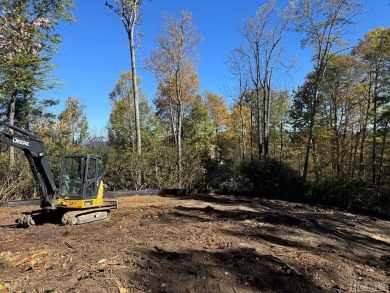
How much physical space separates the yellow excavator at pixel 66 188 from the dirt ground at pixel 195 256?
353mm

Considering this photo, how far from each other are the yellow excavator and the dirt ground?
1.16 feet

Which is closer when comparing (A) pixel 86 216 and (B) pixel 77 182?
(B) pixel 77 182

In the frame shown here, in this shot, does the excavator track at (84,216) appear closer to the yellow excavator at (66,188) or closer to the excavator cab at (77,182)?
the yellow excavator at (66,188)

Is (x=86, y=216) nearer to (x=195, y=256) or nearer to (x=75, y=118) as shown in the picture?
(x=195, y=256)

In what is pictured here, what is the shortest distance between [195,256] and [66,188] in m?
4.78

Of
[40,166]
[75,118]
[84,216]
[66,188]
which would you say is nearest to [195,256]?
[84,216]

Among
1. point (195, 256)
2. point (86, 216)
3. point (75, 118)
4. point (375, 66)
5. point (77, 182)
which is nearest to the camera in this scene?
point (195, 256)

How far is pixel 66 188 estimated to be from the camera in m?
8.98

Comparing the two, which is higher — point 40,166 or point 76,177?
point 40,166

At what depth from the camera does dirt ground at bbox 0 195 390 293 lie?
4.62 meters

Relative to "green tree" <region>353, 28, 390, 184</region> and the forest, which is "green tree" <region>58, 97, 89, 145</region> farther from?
"green tree" <region>353, 28, 390, 184</region>

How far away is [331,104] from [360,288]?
24.2 m

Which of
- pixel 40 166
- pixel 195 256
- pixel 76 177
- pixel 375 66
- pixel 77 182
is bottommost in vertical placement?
pixel 195 256

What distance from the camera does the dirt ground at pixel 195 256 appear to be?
462 centimetres
